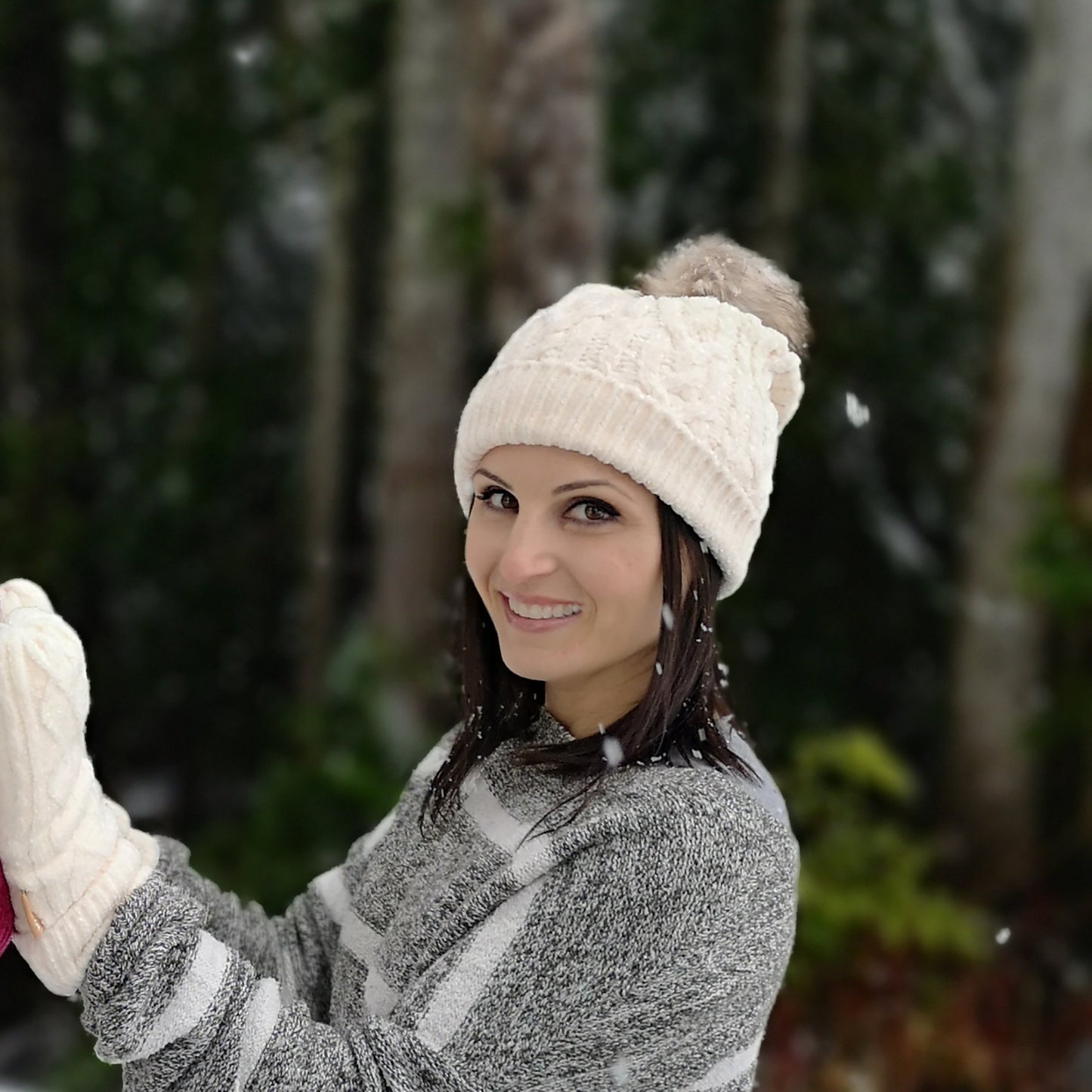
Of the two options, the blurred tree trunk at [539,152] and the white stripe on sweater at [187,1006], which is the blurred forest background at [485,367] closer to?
the blurred tree trunk at [539,152]

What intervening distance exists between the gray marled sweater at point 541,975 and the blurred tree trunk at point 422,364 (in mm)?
2997

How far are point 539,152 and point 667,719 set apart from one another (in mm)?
2378

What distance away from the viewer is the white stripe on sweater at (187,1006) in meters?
1.10

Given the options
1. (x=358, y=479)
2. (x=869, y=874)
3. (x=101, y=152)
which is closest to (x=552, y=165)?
(x=869, y=874)

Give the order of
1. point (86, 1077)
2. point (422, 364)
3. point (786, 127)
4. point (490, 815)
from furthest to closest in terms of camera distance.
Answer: point (786, 127)
point (422, 364)
point (86, 1077)
point (490, 815)

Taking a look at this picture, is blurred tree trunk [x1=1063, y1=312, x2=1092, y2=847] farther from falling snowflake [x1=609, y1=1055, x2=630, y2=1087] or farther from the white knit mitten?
the white knit mitten

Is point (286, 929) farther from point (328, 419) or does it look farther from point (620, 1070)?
point (328, 419)

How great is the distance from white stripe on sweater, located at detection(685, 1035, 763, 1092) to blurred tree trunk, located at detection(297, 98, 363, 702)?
4180 mm

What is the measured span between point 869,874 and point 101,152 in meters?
4.35

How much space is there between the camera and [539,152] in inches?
132

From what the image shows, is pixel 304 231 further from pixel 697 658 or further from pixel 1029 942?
pixel 697 658

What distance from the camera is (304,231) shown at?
5883mm

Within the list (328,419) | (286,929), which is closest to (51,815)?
(286,929)

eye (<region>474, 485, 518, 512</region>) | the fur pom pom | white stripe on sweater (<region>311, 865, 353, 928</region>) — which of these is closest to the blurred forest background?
white stripe on sweater (<region>311, 865, 353, 928</region>)
